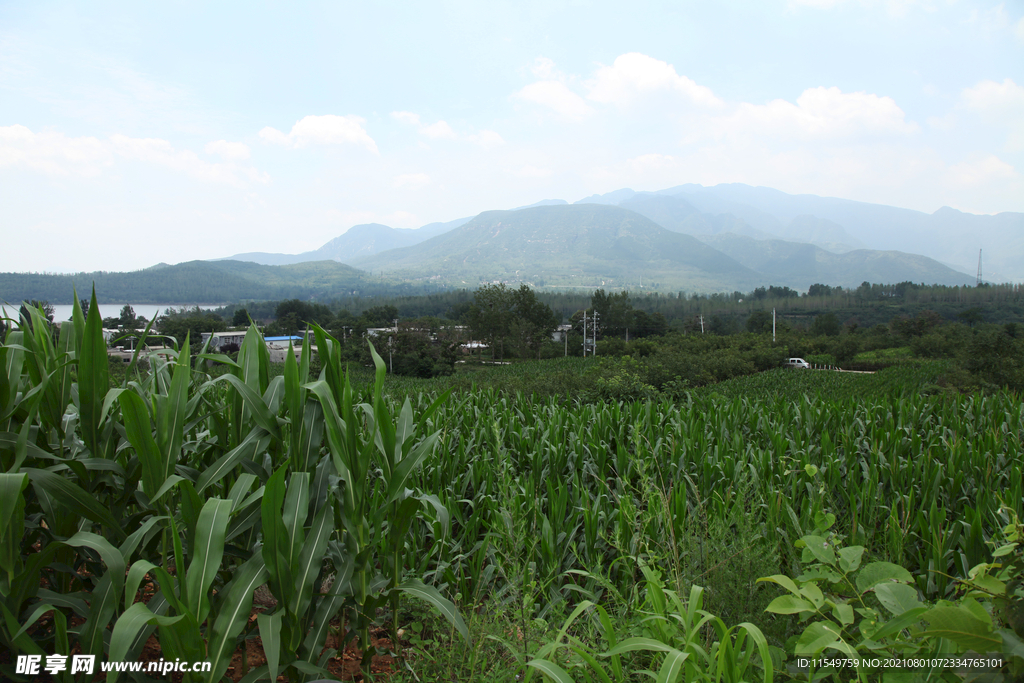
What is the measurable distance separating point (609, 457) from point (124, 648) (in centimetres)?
431

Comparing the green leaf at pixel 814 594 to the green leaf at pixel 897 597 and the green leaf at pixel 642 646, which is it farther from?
the green leaf at pixel 642 646

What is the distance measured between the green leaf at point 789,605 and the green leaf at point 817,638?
50mm

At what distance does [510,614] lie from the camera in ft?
8.63

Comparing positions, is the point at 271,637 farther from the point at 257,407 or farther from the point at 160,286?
the point at 160,286

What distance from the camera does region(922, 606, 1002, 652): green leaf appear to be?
122 cm

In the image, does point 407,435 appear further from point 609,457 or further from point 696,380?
point 696,380

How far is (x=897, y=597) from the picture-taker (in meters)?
1.45

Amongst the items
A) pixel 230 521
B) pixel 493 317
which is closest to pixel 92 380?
pixel 230 521

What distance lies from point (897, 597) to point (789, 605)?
316 millimetres

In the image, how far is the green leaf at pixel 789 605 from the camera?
143cm

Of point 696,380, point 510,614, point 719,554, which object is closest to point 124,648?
point 510,614

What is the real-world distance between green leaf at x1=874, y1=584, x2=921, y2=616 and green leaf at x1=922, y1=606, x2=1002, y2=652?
0.17 meters

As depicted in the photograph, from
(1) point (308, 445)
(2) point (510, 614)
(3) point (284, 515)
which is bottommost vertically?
(2) point (510, 614)

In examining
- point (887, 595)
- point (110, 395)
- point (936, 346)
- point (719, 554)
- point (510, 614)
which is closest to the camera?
point (887, 595)
